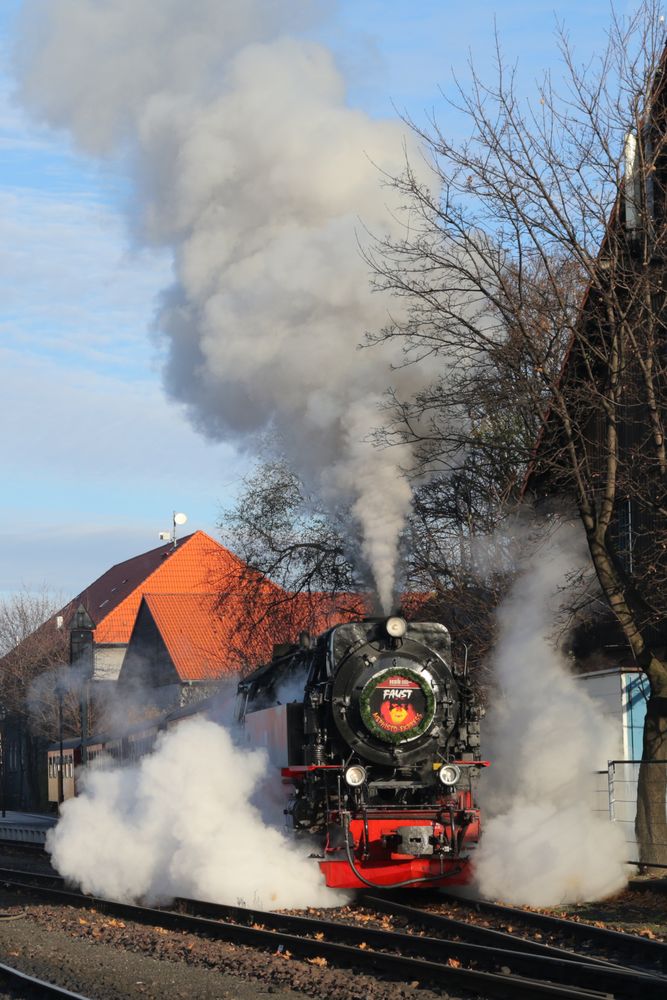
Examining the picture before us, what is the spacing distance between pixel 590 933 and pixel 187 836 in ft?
16.2

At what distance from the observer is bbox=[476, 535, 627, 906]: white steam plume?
1284 cm

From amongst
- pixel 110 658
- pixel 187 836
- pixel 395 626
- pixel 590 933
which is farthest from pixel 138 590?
pixel 590 933

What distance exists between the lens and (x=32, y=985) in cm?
865

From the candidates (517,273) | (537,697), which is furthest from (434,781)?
(517,273)

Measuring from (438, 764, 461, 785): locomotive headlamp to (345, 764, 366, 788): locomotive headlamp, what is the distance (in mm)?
782

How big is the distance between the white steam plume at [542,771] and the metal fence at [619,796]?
175 millimetres

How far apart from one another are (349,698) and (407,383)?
4.82 m

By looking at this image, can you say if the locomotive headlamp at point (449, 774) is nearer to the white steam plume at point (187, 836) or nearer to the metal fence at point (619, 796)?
the white steam plume at point (187, 836)

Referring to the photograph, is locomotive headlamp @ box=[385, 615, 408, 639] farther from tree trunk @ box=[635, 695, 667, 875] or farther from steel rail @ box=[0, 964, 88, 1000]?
steel rail @ box=[0, 964, 88, 1000]

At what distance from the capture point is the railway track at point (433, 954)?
7.45 m


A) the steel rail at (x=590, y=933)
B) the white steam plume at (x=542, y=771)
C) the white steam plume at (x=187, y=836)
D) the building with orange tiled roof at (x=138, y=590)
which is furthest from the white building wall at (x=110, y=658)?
the steel rail at (x=590, y=933)

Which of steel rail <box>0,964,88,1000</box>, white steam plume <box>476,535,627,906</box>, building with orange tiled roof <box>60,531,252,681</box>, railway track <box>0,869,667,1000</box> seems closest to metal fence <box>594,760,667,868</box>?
white steam plume <box>476,535,627,906</box>

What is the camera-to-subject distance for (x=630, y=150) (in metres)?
14.6

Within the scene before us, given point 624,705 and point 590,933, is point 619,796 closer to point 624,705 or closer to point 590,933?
point 624,705
